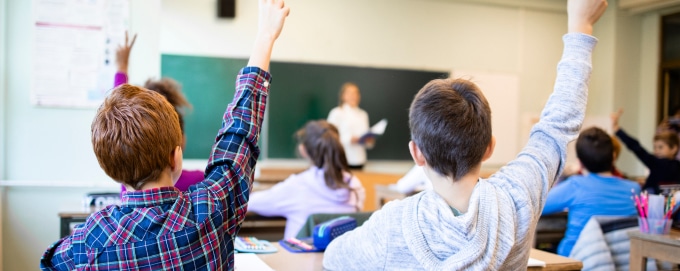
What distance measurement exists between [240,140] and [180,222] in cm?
21

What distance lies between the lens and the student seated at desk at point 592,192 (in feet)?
9.74

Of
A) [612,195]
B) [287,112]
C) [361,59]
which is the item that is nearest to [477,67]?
[361,59]

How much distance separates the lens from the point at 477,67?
27.4 feet

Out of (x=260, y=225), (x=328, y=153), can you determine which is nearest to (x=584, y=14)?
(x=328, y=153)

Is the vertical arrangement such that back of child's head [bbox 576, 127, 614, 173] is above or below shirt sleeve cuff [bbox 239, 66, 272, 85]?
below

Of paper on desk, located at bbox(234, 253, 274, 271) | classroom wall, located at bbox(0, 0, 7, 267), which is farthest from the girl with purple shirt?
classroom wall, located at bbox(0, 0, 7, 267)

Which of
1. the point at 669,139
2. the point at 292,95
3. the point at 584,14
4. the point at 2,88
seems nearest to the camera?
the point at 584,14

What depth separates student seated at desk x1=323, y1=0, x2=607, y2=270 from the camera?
3.96 ft

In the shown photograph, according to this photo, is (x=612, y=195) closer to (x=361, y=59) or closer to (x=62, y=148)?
(x=62, y=148)

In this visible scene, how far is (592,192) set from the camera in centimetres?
298

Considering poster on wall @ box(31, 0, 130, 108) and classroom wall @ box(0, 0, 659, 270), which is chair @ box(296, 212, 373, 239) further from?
classroom wall @ box(0, 0, 659, 270)

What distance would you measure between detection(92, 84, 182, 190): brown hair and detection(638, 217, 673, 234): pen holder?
78.2 inches

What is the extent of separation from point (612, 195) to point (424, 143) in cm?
207

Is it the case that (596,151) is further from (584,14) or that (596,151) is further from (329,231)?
(584,14)
